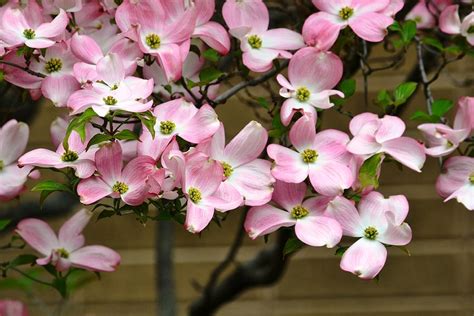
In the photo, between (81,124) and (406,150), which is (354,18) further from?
(81,124)

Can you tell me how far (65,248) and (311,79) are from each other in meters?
0.30

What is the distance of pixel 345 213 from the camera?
2.43ft

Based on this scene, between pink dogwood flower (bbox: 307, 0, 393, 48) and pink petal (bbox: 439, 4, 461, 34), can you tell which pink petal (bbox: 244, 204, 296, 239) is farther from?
pink petal (bbox: 439, 4, 461, 34)

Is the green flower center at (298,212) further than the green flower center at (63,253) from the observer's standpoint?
No

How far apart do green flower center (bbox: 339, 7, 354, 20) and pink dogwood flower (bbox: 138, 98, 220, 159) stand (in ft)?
0.51

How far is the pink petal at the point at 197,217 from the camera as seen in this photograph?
0.70m

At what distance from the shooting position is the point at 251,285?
1.36 meters

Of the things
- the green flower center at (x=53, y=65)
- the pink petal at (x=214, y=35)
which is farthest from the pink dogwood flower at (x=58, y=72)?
the pink petal at (x=214, y=35)

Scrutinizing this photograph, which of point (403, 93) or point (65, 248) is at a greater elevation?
point (403, 93)

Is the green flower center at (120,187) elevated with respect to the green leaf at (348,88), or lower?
elevated

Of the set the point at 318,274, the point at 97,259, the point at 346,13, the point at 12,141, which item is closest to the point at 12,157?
the point at 12,141

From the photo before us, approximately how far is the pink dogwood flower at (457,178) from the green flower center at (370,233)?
0.08 meters

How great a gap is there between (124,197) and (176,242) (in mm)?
1391

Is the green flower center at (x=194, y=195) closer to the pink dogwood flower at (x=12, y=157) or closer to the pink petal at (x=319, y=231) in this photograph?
the pink petal at (x=319, y=231)
